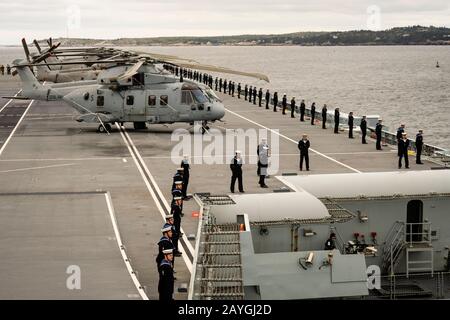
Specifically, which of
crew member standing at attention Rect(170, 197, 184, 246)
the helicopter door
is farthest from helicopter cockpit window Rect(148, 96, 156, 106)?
crew member standing at attention Rect(170, 197, 184, 246)

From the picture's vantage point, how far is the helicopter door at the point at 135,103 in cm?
4416

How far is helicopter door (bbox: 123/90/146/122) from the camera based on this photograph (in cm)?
4416

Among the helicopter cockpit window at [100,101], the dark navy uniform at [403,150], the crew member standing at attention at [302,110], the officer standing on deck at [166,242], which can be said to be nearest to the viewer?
the officer standing on deck at [166,242]

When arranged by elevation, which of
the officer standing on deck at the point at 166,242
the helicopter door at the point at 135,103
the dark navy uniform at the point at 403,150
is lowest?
the dark navy uniform at the point at 403,150

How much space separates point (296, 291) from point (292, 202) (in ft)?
9.09

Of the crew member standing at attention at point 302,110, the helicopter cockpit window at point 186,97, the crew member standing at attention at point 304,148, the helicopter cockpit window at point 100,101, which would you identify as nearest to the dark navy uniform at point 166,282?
the crew member standing at attention at point 304,148

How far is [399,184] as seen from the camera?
22688 mm

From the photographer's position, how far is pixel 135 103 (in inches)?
1742

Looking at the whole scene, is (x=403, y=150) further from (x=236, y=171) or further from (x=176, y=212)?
(x=176, y=212)

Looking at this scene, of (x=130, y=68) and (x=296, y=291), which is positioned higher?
(x=130, y=68)

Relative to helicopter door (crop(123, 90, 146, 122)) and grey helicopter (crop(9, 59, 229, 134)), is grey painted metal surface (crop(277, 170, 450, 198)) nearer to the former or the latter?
grey helicopter (crop(9, 59, 229, 134))

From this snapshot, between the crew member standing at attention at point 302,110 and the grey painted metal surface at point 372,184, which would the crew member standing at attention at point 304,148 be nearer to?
the grey painted metal surface at point 372,184
